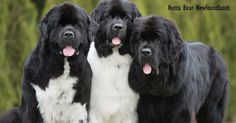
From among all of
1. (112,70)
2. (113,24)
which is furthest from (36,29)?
(113,24)

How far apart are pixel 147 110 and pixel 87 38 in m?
1.07

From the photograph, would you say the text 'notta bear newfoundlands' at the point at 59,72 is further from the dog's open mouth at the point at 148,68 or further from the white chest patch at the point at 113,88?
the dog's open mouth at the point at 148,68

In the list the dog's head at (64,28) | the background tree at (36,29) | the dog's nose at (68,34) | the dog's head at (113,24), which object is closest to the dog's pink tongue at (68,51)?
the dog's head at (64,28)

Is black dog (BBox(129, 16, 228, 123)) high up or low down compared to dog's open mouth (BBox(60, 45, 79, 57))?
down

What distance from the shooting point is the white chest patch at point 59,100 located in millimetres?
8555

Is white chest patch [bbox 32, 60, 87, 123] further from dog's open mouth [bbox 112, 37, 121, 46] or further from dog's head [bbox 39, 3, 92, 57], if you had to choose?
dog's open mouth [bbox 112, 37, 121, 46]

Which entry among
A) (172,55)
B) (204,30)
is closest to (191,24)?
(204,30)

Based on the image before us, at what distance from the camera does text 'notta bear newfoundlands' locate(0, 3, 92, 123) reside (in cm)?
849

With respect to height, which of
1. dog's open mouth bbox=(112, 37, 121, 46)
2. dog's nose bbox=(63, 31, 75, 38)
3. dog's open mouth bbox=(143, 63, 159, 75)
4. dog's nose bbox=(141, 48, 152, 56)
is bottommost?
dog's open mouth bbox=(143, 63, 159, 75)

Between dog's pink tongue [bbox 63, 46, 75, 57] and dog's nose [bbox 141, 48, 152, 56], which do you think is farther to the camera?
dog's nose [bbox 141, 48, 152, 56]

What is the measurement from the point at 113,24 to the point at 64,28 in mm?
580

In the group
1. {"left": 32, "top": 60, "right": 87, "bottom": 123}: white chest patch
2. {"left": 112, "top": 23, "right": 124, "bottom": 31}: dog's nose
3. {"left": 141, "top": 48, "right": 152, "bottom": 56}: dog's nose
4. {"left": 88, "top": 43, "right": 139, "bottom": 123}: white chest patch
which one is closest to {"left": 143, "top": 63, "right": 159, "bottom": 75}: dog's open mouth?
{"left": 141, "top": 48, "right": 152, "bottom": 56}: dog's nose

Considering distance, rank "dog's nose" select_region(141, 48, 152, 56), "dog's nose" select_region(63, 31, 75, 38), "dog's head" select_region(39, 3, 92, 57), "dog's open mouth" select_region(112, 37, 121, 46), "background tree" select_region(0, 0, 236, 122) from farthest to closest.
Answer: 1. "background tree" select_region(0, 0, 236, 122)
2. "dog's open mouth" select_region(112, 37, 121, 46)
3. "dog's nose" select_region(141, 48, 152, 56)
4. "dog's head" select_region(39, 3, 92, 57)
5. "dog's nose" select_region(63, 31, 75, 38)

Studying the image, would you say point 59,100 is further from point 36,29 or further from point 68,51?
point 36,29
